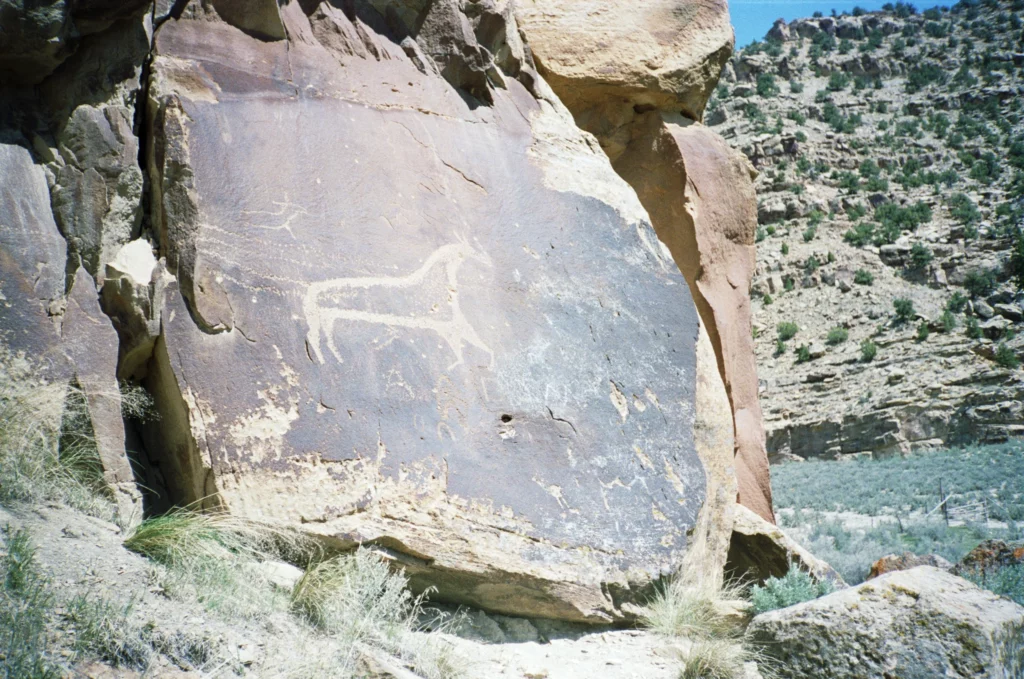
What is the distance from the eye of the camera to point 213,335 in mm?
3381

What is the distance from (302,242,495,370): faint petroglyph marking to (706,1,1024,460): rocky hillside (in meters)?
16.4

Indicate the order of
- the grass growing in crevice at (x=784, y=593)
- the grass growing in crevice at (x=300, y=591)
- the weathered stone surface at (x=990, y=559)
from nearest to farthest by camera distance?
the grass growing in crevice at (x=300, y=591) → the grass growing in crevice at (x=784, y=593) → the weathered stone surface at (x=990, y=559)

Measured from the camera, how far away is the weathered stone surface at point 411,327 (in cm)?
330

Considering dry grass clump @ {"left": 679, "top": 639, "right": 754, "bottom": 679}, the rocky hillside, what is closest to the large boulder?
dry grass clump @ {"left": 679, "top": 639, "right": 754, "bottom": 679}

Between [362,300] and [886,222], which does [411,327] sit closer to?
[362,300]

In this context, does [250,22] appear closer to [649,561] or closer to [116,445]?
[116,445]

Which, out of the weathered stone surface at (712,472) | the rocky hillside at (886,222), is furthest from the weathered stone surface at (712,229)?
the rocky hillside at (886,222)

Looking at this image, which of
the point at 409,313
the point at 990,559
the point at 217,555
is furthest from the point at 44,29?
the point at 990,559

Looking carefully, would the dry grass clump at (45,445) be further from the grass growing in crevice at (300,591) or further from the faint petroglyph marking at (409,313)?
the faint petroglyph marking at (409,313)

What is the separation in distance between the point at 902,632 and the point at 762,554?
1.66m

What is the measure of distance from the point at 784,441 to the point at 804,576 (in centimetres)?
1696

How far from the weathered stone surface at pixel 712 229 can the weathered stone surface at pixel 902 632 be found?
2575 mm

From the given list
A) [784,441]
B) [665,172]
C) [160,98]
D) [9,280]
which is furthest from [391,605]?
[784,441]

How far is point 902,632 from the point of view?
2.99 metres
